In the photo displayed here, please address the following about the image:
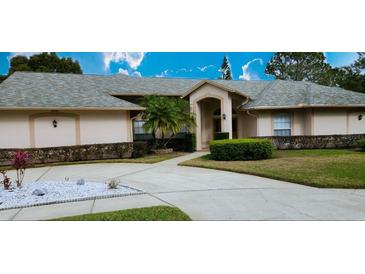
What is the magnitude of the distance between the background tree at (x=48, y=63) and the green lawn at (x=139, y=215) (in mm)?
28131

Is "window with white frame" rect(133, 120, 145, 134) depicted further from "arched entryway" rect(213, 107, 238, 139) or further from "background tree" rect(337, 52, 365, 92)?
"background tree" rect(337, 52, 365, 92)

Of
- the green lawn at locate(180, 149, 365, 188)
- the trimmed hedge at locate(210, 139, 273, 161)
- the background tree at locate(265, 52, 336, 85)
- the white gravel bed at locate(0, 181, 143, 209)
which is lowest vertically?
the white gravel bed at locate(0, 181, 143, 209)

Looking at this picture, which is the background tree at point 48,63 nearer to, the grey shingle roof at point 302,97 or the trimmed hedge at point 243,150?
the grey shingle roof at point 302,97

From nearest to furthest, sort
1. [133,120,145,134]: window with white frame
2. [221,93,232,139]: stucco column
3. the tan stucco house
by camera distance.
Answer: the tan stucco house
[221,93,232,139]: stucco column
[133,120,145,134]: window with white frame

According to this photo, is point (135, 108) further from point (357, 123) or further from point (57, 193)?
point (357, 123)

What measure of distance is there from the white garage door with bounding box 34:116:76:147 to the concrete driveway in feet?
23.0

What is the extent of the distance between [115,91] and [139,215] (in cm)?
1375

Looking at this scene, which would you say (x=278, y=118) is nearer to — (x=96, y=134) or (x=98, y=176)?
(x=96, y=134)

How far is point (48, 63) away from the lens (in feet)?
97.8

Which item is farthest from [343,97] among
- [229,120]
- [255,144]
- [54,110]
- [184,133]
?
[54,110]

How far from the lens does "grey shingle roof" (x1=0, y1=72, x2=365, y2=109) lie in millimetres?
13836

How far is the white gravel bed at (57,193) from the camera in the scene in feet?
19.1

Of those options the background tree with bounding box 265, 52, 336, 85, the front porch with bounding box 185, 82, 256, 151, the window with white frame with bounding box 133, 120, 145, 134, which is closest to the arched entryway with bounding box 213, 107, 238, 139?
the front porch with bounding box 185, 82, 256, 151

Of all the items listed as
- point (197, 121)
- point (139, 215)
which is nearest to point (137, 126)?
point (197, 121)
